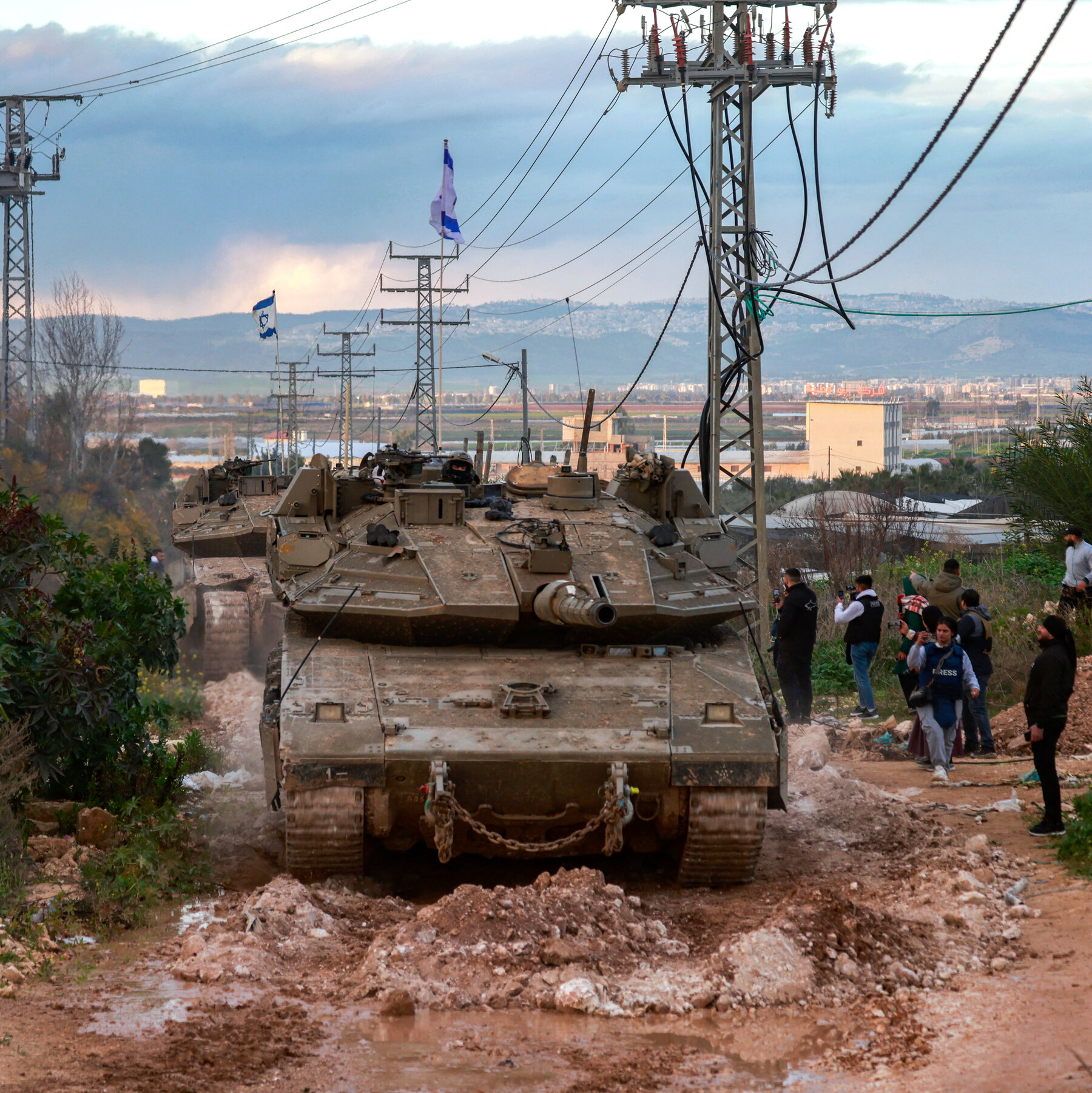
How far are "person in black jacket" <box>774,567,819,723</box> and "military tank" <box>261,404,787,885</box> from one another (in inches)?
→ 77.7

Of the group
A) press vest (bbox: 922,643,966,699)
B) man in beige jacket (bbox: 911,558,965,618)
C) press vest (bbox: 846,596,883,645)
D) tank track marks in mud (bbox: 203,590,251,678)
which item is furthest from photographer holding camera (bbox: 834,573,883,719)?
tank track marks in mud (bbox: 203,590,251,678)

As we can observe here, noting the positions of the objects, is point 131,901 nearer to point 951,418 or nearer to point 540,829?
point 540,829

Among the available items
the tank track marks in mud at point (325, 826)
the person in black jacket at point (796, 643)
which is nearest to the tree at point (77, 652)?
the tank track marks in mud at point (325, 826)

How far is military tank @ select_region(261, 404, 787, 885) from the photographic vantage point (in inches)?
316

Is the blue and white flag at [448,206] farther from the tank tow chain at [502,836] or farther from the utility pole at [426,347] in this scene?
the tank tow chain at [502,836]

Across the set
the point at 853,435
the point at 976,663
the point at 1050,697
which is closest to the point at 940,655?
the point at 976,663

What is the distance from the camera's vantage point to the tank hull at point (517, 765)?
7.96 metres

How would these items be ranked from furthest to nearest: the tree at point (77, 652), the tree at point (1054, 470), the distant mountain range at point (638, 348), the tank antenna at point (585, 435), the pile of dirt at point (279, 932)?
the distant mountain range at point (638, 348), the tree at point (1054, 470), the tank antenna at point (585, 435), the tree at point (77, 652), the pile of dirt at point (279, 932)

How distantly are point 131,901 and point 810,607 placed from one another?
24.4 feet

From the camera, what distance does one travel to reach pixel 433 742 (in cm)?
808

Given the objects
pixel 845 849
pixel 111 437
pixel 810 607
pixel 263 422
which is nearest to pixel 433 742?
pixel 845 849

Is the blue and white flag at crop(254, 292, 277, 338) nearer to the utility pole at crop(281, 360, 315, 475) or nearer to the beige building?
the utility pole at crop(281, 360, 315, 475)

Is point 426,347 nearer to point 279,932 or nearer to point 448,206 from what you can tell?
point 448,206

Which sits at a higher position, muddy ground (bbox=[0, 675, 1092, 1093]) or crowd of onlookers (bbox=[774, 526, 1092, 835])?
crowd of onlookers (bbox=[774, 526, 1092, 835])
